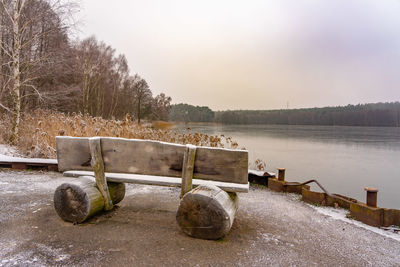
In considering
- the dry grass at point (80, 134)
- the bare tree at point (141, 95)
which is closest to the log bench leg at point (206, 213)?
the dry grass at point (80, 134)

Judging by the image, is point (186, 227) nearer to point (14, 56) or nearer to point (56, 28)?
point (14, 56)

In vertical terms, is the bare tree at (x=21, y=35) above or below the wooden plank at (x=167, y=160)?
above

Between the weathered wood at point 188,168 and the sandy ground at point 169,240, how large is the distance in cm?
47

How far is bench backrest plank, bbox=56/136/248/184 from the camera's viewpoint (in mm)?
2314

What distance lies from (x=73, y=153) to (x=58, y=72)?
393 inches

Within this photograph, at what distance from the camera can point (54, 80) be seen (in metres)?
17.2

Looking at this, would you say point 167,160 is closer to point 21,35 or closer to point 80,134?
point 80,134

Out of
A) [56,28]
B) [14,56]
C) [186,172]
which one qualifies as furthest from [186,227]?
[56,28]

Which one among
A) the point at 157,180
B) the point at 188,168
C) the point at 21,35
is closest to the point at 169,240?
the point at 157,180

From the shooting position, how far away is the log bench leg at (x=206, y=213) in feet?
7.09

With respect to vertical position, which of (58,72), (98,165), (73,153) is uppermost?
(58,72)

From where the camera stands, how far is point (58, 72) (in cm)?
1095

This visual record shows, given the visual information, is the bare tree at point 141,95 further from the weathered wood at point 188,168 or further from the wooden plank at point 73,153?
the weathered wood at point 188,168

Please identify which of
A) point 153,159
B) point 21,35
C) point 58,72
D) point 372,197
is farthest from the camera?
point 58,72
